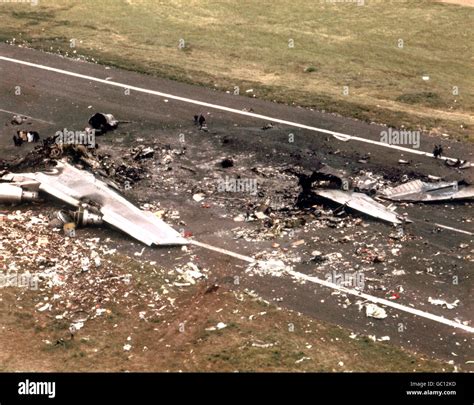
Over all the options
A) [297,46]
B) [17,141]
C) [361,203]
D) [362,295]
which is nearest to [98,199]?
[17,141]

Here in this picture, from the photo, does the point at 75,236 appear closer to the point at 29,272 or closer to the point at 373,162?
the point at 29,272

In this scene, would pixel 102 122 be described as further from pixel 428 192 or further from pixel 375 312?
pixel 375 312

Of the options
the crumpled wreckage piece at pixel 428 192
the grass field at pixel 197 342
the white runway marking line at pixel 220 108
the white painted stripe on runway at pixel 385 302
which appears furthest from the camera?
the white runway marking line at pixel 220 108

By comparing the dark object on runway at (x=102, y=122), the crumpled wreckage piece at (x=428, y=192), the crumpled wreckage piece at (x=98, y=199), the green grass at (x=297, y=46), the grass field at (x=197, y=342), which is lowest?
the grass field at (x=197, y=342)

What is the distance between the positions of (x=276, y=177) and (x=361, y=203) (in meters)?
2.62

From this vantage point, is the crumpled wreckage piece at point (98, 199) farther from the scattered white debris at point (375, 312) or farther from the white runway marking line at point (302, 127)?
the scattered white debris at point (375, 312)

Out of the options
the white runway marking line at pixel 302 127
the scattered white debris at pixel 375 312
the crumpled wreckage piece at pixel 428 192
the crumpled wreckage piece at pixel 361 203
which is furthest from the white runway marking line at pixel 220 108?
the scattered white debris at pixel 375 312

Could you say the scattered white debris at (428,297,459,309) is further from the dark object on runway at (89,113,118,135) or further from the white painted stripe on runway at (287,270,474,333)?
the dark object on runway at (89,113,118,135)

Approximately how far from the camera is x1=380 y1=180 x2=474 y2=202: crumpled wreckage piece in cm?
1770

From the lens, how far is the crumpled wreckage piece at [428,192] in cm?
1770

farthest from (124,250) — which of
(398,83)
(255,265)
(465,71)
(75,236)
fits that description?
(465,71)

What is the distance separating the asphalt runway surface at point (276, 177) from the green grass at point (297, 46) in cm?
124

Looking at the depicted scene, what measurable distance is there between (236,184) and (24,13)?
17.6 m
